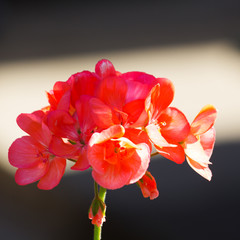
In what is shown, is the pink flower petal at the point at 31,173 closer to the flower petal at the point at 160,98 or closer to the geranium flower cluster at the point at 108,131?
the geranium flower cluster at the point at 108,131

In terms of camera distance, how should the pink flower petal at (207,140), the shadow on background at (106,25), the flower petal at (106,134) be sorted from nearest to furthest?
the flower petal at (106,134)
the pink flower petal at (207,140)
the shadow on background at (106,25)

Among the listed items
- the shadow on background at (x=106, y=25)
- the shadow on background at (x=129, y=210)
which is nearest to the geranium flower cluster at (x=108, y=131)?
the shadow on background at (x=129, y=210)

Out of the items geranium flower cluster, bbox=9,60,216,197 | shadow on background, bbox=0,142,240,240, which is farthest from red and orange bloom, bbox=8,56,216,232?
shadow on background, bbox=0,142,240,240

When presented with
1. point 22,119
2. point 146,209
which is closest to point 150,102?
point 22,119

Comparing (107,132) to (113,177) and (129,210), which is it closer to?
(113,177)

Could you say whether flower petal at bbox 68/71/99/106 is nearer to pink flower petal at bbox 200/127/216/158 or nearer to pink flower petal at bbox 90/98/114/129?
pink flower petal at bbox 90/98/114/129

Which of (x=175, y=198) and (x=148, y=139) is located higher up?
(x=148, y=139)

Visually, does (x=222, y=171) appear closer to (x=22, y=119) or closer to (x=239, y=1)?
(x=22, y=119)

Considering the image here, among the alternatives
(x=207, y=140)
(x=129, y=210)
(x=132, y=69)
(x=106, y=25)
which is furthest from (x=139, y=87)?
(x=106, y=25)
